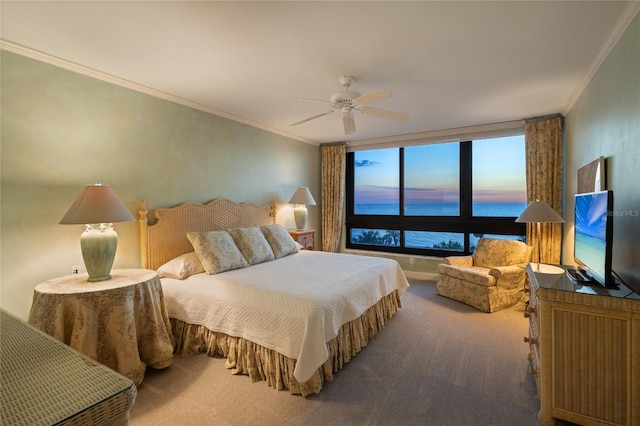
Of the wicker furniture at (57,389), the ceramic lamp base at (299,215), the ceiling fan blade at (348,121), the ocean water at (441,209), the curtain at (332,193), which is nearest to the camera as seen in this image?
the wicker furniture at (57,389)

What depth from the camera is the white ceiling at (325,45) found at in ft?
6.00

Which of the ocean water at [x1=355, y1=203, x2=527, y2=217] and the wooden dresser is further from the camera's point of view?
the ocean water at [x1=355, y1=203, x2=527, y2=217]

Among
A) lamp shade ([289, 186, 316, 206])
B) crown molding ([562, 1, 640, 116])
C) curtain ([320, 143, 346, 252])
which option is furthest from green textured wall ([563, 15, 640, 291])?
curtain ([320, 143, 346, 252])

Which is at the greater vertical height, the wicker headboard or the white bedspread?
the wicker headboard

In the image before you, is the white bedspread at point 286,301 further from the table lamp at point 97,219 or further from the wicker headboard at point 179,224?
the table lamp at point 97,219

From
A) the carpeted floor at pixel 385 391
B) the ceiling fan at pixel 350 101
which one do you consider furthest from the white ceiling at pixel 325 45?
the carpeted floor at pixel 385 391

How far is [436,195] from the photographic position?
16.8 feet

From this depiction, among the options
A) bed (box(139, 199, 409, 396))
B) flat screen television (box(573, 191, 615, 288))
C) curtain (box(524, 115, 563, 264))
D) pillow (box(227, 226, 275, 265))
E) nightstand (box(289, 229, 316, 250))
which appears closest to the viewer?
flat screen television (box(573, 191, 615, 288))

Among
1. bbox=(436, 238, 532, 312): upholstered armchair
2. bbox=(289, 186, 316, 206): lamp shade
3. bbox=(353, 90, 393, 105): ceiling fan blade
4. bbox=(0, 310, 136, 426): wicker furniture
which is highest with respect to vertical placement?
bbox=(353, 90, 393, 105): ceiling fan blade

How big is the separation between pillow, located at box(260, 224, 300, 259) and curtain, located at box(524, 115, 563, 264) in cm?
331

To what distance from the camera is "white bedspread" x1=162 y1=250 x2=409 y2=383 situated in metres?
2.06

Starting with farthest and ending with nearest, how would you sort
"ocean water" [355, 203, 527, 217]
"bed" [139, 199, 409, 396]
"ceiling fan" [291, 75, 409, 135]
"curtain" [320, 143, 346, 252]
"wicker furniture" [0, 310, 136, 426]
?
"curtain" [320, 143, 346, 252]
"ocean water" [355, 203, 527, 217]
"ceiling fan" [291, 75, 409, 135]
"bed" [139, 199, 409, 396]
"wicker furniture" [0, 310, 136, 426]

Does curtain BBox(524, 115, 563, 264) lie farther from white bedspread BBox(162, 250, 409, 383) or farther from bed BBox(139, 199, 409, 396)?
white bedspread BBox(162, 250, 409, 383)

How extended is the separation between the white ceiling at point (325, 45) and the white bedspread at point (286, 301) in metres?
1.87
